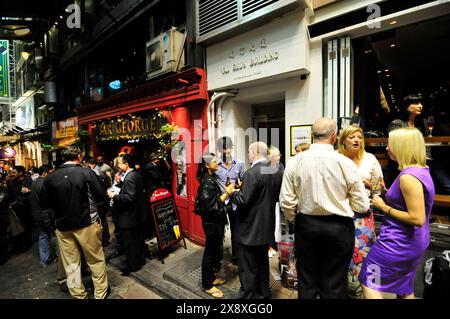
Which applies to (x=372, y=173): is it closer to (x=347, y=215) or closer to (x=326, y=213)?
(x=347, y=215)

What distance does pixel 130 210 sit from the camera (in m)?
3.78

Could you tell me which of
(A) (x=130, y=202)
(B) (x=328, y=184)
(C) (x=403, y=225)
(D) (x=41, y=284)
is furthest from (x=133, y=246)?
(C) (x=403, y=225)

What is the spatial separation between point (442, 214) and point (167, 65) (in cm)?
621

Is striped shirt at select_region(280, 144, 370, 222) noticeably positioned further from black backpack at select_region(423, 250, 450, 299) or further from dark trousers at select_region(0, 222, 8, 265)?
dark trousers at select_region(0, 222, 8, 265)

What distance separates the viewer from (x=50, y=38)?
10695 millimetres

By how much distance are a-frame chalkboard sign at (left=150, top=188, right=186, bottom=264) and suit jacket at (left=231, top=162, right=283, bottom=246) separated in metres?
2.19

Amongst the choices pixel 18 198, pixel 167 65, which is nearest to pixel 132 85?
pixel 167 65

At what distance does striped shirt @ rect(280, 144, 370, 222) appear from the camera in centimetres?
200

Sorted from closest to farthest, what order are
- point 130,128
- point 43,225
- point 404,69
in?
point 43,225 → point 404,69 → point 130,128

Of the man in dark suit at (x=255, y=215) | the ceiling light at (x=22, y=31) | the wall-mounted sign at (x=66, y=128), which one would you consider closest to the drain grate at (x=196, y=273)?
→ the man in dark suit at (x=255, y=215)

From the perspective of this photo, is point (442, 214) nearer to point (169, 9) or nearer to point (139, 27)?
point (169, 9)

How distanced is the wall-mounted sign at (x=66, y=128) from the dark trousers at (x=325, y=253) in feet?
33.7

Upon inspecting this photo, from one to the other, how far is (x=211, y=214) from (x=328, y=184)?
5.33ft

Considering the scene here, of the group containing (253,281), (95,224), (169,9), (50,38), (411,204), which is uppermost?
(50,38)
